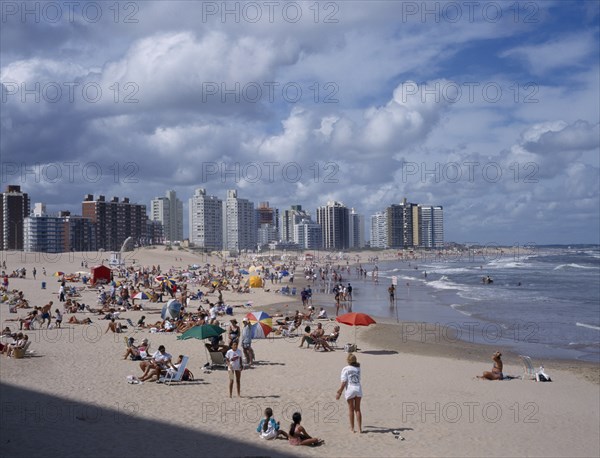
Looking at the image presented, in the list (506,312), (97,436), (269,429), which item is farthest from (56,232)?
(269,429)

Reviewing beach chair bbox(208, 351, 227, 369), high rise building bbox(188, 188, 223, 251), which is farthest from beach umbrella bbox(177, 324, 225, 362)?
high rise building bbox(188, 188, 223, 251)

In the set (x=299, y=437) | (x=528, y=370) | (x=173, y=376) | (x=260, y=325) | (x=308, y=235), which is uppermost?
(x=308, y=235)

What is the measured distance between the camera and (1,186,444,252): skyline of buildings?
118 meters

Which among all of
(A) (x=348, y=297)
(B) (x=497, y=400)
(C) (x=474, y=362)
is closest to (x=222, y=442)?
(B) (x=497, y=400)

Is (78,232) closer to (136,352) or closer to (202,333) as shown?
(136,352)

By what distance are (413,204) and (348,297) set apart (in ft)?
541

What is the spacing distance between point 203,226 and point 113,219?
26850mm

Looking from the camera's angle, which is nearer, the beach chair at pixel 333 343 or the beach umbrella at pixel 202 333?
the beach umbrella at pixel 202 333

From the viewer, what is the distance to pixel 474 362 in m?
15.8

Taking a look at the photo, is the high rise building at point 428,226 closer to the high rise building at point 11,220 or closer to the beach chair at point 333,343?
the high rise building at point 11,220

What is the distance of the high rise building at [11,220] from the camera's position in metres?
117

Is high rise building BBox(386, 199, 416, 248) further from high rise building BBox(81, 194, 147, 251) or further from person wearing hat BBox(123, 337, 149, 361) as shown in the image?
person wearing hat BBox(123, 337, 149, 361)

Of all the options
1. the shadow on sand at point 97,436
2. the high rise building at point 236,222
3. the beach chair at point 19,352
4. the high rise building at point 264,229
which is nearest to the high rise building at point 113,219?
the high rise building at point 236,222

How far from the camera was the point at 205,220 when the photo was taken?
152000mm
